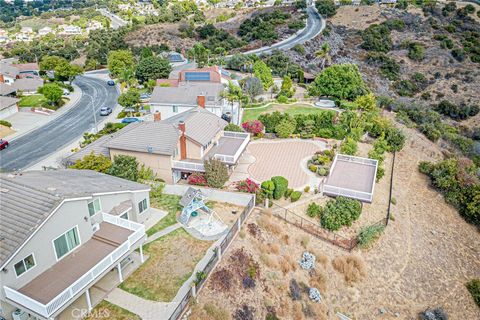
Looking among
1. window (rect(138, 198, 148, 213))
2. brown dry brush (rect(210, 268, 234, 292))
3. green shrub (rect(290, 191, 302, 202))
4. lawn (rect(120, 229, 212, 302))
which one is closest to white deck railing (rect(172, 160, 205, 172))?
window (rect(138, 198, 148, 213))

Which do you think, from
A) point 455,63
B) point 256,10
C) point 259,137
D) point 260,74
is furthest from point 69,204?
point 256,10

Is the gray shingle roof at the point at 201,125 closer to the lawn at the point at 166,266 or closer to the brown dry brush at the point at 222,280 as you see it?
the lawn at the point at 166,266

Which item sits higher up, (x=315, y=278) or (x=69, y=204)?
(x=69, y=204)

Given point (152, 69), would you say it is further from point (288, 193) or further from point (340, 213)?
point (340, 213)

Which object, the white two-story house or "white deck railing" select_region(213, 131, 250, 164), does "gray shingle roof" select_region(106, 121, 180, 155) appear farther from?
the white two-story house

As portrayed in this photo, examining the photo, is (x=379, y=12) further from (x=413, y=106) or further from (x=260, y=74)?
(x=260, y=74)

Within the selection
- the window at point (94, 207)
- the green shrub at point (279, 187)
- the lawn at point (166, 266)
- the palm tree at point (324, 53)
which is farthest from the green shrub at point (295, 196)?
the palm tree at point (324, 53)
